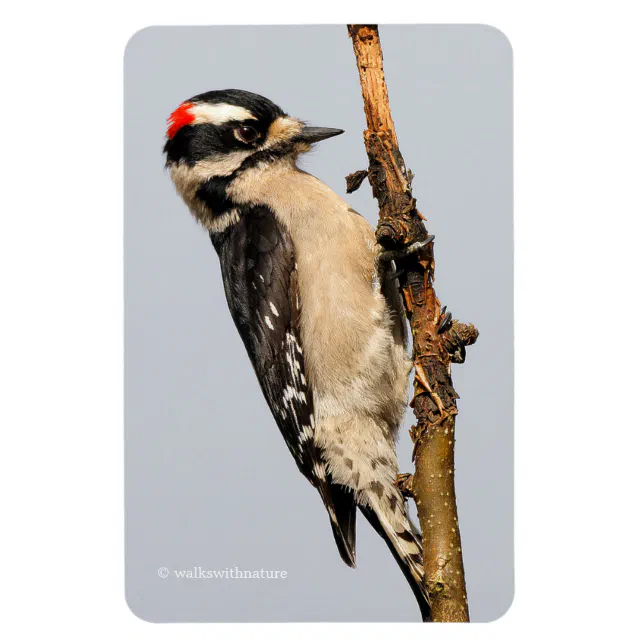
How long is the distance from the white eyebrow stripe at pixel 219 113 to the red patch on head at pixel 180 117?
0.7 inches

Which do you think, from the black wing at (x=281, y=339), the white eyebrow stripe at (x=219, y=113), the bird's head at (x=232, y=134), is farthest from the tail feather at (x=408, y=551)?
the white eyebrow stripe at (x=219, y=113)

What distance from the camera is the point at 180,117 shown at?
366 centimetres

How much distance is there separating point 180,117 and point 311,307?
3.18 feet

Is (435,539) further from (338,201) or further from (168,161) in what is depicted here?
(168,161)

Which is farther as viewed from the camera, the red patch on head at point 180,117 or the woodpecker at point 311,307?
the red patch on head at point 180,117

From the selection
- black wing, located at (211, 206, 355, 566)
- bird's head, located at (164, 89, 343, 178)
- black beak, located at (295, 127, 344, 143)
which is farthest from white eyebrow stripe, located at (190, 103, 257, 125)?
black wing, located at (211, 206, 355, 566)

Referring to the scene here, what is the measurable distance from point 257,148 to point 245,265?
0.51 m

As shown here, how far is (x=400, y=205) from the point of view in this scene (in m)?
3.36

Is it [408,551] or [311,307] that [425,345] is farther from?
[408,551]

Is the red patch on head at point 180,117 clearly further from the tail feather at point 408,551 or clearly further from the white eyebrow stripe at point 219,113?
the tail feather at point 408,551

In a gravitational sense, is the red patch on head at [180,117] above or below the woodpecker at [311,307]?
above

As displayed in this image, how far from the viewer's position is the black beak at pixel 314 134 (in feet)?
12.1

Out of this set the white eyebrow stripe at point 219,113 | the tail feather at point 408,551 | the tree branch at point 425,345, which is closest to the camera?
the tree branch at point 425,345

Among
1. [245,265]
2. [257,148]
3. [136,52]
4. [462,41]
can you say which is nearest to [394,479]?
[245,265]
